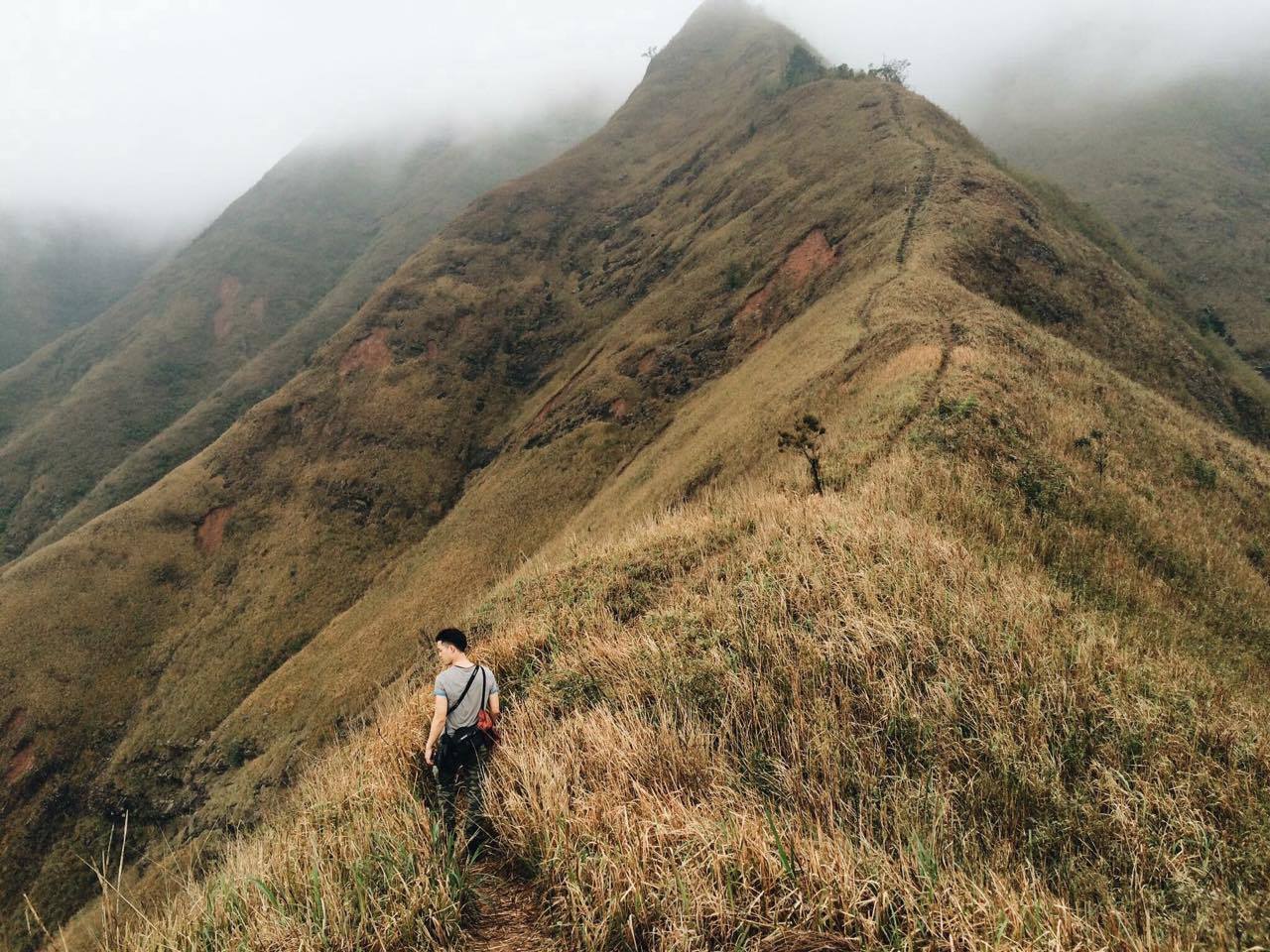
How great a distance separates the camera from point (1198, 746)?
363cm

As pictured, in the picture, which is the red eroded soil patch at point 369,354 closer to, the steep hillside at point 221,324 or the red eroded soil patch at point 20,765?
the steep hillside at point 221,324

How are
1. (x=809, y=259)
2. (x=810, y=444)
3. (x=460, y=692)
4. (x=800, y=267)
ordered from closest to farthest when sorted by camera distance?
(x=460, y=692) < (x=810, y=444) < (x=809, y=259) < (x=800, y=267)

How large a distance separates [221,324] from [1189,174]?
16534 centimetres

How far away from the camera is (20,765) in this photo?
37.2 meters

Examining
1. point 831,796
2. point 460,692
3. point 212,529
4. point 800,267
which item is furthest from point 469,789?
point 212,529

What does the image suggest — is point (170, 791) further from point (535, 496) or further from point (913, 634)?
point (913, 634)

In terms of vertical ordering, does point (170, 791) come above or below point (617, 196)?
below

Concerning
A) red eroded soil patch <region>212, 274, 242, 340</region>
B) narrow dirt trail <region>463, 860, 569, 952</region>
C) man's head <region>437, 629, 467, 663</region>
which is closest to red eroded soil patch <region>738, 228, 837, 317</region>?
man's head <region>437, 629, 467, 663</region>

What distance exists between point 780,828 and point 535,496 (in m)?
39.2

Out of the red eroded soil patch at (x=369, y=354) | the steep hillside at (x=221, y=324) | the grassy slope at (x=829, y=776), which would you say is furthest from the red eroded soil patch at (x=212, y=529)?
the grassy slope at (x=829, y=776)

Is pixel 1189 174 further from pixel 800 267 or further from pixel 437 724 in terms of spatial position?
pixel 437 724

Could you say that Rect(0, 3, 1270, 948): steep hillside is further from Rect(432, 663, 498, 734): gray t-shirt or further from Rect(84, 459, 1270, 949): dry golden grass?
Rect(432, 663, 498, 734): gray t-shirt

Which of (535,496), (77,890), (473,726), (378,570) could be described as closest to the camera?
(473,726)

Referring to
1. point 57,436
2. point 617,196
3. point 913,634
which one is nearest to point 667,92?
point 617,196
